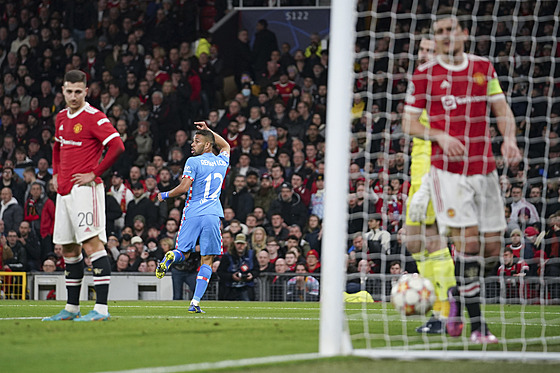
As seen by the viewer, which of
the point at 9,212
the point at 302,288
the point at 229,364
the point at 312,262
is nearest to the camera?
the point at 229,364

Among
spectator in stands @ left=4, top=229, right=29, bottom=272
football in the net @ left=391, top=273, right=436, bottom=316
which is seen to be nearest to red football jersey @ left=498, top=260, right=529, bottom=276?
football in the net @ left=391, top=273, right=436, bottom=316

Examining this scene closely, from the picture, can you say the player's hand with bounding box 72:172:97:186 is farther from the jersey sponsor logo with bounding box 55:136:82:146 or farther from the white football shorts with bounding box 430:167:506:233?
the white football shorts with bounding box 430:167:506:233

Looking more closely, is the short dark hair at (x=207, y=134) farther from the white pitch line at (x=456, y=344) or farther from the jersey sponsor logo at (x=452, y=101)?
the white pitch line at (x=456, y=344)

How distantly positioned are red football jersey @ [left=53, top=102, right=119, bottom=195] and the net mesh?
7.12 feet

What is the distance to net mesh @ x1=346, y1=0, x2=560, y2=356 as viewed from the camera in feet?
24.1

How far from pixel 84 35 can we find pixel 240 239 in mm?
8019

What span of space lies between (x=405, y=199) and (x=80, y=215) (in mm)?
5255

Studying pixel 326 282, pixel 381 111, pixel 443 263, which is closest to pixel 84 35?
pixel 381 111

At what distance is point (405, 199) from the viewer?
11750mm

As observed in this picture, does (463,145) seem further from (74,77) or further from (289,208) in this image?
(289,208)

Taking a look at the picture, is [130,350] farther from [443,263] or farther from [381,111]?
[381,111]

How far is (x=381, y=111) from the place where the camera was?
1581 cm

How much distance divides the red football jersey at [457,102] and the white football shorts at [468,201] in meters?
0.08

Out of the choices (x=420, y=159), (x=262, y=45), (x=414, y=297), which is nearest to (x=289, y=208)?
(x=262, y=45)
